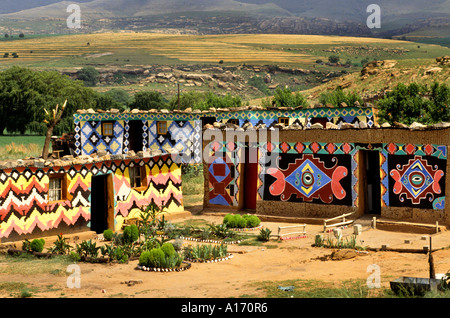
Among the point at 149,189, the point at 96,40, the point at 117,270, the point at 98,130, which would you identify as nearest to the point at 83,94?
the point at 98,130

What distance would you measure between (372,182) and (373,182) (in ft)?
0.13

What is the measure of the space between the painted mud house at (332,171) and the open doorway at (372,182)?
0.03 m

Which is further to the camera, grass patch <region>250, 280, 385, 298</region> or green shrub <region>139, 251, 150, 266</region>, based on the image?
green shrub <region>139, 251, 150, 266</region>

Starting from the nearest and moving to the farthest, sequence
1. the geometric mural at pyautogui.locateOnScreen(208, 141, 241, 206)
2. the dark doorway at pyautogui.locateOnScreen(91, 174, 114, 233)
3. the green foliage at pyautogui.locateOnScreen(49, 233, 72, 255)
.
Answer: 1. the green foliage at pyautogui.locateOnScreen(49, 233, 72, 255)
2. the dark doorway at pyautogui.locateOnScreen(91, 174, 114, 233)
3. the geometric mural at pyautogui.locateOnScreen(208, 141, 241, 206)

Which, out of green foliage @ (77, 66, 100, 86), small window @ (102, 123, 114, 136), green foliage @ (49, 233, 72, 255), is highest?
green foliage @ (77, 66, 100, 86)

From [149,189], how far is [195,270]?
25.3ft

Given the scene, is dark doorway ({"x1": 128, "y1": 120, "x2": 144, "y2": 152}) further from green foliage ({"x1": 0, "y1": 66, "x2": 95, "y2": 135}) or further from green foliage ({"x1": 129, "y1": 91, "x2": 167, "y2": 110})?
green foliage ({"x1": 129, "y1": 91, "x2": 167, "y2": 110})

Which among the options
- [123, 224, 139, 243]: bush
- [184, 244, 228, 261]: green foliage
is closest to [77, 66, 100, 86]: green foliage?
[123, 224, 139, 243]: bush

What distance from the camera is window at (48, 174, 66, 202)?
21641mm

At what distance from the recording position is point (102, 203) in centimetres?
2348

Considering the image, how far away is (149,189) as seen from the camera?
25.0 m

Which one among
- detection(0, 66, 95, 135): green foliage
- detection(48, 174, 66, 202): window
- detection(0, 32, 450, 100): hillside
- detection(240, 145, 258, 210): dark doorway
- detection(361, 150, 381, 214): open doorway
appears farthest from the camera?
detection(0, 32, 450, 100): hillside

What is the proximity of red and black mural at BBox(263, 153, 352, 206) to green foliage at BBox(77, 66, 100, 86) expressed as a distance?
109 metres

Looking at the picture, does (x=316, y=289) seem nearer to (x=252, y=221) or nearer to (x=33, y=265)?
(x=33, y=265)
